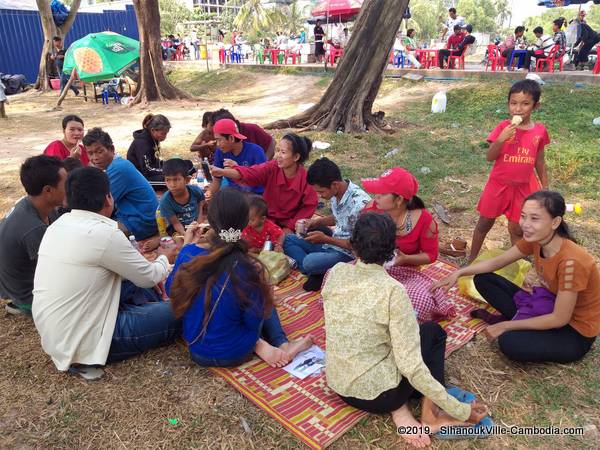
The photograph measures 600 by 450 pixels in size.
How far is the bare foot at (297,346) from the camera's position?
2865 millimetres

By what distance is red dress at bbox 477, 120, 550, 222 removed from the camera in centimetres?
357

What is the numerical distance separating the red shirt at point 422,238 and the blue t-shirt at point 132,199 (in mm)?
2432

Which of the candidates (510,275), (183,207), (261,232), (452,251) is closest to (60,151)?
(183,207)

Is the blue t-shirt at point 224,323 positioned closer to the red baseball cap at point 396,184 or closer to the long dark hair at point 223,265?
Answer: the long dark hair at point 223,265

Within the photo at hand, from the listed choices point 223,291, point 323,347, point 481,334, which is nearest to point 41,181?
point 223,291

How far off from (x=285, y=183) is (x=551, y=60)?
1106 centimetres

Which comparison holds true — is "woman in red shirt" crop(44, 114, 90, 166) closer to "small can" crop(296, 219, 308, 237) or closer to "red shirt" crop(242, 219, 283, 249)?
"red shirt" crop(242, 219, 283, 249)

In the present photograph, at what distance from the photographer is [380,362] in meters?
2.16

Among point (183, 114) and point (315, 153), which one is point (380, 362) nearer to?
point (315, 153)

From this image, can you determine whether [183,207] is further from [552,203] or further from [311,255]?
[552,203]

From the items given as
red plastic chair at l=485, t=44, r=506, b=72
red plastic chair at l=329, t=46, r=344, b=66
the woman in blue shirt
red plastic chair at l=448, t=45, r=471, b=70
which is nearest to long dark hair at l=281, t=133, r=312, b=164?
the woman in blue shirt

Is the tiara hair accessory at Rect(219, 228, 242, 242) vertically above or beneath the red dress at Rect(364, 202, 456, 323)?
above

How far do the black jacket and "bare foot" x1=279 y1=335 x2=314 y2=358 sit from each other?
345cm

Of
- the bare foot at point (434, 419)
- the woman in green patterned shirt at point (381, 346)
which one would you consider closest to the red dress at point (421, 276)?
the woman in green patterned shirt at point (381, 346)
